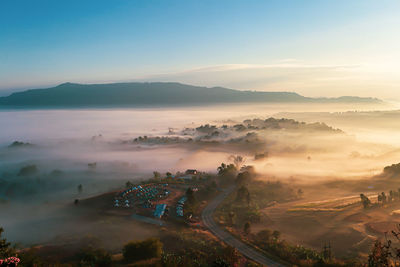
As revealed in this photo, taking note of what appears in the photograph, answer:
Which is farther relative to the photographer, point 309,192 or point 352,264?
point 309,192

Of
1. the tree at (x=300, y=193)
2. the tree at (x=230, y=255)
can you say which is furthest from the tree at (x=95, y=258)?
the tree at (x=300, y=193)

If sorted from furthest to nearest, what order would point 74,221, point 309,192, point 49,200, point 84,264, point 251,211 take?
point 49,200 → point 309,192 → point 251,211 → point 74,221 → point 84,264

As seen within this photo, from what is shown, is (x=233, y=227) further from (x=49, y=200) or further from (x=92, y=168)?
(x=92, y=168)

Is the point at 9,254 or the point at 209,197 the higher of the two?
the point at 9,254

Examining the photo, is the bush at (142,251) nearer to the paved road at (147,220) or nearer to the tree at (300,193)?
the paved road at (147,220)

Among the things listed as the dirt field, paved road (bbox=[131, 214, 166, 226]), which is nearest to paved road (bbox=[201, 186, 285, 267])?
the dirt field

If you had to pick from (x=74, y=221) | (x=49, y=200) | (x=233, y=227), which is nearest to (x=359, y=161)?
(x=233, y=227)

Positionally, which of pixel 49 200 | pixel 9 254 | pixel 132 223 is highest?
pixel 9 254

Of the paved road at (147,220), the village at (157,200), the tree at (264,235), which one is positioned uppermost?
the village at (157,200)
